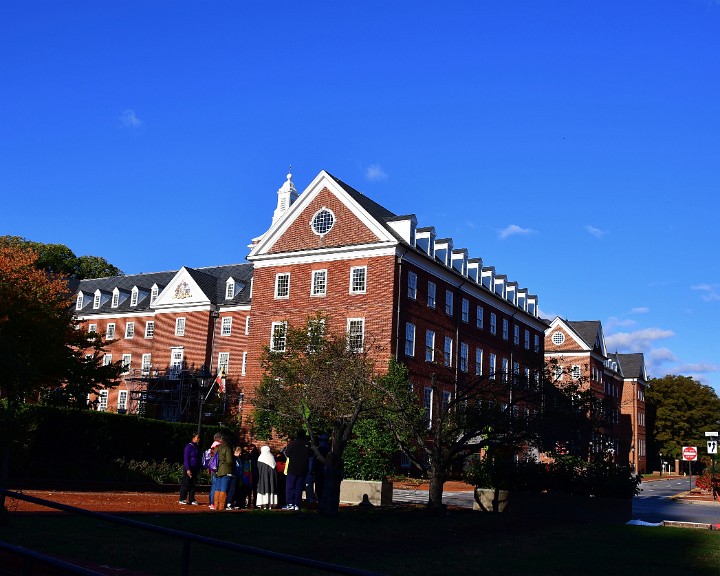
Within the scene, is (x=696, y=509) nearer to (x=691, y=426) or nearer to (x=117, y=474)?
(x=117, y=474)

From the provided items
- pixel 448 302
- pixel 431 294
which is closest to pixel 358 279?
pixel 431 294

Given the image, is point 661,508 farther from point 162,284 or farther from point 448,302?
point 162,284

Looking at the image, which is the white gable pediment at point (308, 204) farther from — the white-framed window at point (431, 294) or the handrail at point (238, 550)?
the handrail at point (238, 550)

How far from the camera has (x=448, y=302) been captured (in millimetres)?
49719

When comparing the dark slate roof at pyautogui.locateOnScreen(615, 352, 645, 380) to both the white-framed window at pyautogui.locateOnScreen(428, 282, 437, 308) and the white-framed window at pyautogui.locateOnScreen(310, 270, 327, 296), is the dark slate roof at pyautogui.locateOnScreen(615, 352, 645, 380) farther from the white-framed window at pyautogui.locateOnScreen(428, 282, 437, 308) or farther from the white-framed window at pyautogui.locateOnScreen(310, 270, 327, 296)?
the white-framed window at pyautogui.locateOnScreen(310, 270, 327, 296)

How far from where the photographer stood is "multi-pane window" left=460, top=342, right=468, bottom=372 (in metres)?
51.0

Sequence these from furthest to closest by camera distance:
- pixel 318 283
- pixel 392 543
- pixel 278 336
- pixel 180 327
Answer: pixel 180 327 < pixel 318 283 < pixel 278 336 < pixel 392 543

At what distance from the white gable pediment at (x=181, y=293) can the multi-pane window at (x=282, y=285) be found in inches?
500

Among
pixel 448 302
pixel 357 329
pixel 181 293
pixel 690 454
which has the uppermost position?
pixel 181 293

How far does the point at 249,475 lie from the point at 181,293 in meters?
41.5

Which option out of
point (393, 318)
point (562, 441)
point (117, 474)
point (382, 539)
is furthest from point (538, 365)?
point (393, 318)

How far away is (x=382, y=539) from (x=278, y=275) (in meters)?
A: 34.0

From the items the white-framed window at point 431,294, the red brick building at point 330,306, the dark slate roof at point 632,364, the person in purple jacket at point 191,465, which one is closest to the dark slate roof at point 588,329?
the dark slate roof at point 632,364

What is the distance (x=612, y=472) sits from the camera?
22.5m
